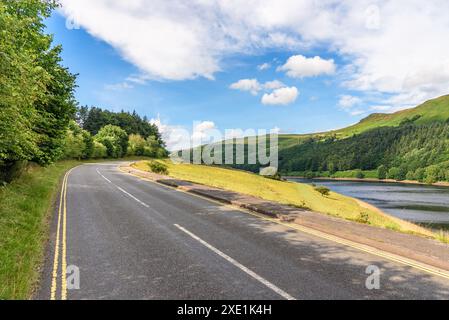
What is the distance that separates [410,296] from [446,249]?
345 centimetres

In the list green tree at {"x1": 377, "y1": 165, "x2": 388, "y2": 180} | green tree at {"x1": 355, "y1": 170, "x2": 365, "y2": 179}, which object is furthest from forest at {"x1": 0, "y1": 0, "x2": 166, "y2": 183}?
green tree at {"x1": 355, "y1": 170, "x2": 365, "y2": 179}

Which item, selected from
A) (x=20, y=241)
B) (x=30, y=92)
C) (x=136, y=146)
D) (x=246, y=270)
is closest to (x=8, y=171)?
(x=30, y=92)

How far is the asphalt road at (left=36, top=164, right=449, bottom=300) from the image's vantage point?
20.3 feet

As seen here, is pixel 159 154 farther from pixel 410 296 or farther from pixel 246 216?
pixel 410 296

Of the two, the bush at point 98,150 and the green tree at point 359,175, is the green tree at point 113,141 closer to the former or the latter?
the bush at point 98,150

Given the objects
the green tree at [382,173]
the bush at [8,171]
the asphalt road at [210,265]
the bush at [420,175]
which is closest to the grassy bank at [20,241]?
the asphalt road at [210,265]

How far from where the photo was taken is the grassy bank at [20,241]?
659 centimetres

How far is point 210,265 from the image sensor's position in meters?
7.62

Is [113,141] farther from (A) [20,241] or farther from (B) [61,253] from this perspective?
(B) [61,253]

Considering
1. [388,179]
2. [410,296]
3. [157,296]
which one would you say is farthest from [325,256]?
[388,179]

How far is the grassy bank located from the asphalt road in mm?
354

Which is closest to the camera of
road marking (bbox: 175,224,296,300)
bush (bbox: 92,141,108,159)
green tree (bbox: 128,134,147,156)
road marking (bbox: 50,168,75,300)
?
road marking (bbox: 175,224,296,300)

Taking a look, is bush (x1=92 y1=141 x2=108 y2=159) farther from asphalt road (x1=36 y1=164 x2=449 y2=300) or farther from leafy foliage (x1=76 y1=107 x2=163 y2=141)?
asphalt road (x1=36 y1=164 x2=449 y2=300)
